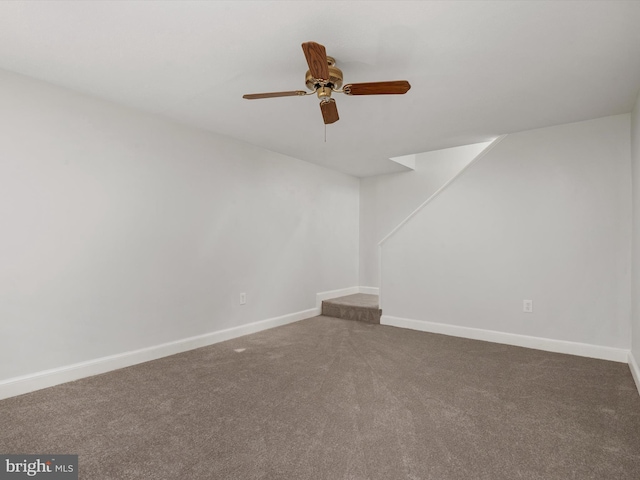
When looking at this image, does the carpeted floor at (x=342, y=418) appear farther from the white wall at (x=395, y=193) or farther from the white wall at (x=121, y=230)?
the white wall at (x=395, y=193)

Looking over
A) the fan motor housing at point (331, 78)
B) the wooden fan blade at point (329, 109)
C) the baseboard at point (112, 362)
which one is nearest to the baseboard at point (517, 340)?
the baseboard at point (112, 362)

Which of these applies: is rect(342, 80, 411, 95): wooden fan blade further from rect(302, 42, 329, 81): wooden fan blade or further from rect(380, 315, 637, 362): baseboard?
rect(380, 315, 637, 362): baseboard

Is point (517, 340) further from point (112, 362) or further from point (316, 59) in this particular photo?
point (112, 362)

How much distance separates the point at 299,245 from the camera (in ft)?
15.9

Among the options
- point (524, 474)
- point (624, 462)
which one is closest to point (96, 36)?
point (524, 474)

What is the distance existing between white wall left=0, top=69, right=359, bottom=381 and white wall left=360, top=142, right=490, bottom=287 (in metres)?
1.84

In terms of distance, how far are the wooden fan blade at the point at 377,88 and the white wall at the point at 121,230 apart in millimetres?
2047

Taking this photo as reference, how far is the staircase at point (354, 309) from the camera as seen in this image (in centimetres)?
468

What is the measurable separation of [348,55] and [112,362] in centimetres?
296

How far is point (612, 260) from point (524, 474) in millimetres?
2540

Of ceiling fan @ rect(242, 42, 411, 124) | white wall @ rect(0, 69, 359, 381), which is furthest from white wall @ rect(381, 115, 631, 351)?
ceiling fan @ rect(242, 42, 411, 124)

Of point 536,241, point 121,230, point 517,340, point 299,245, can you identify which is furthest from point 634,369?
point 121,230

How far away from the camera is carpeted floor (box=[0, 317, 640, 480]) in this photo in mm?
Answer: 1659
